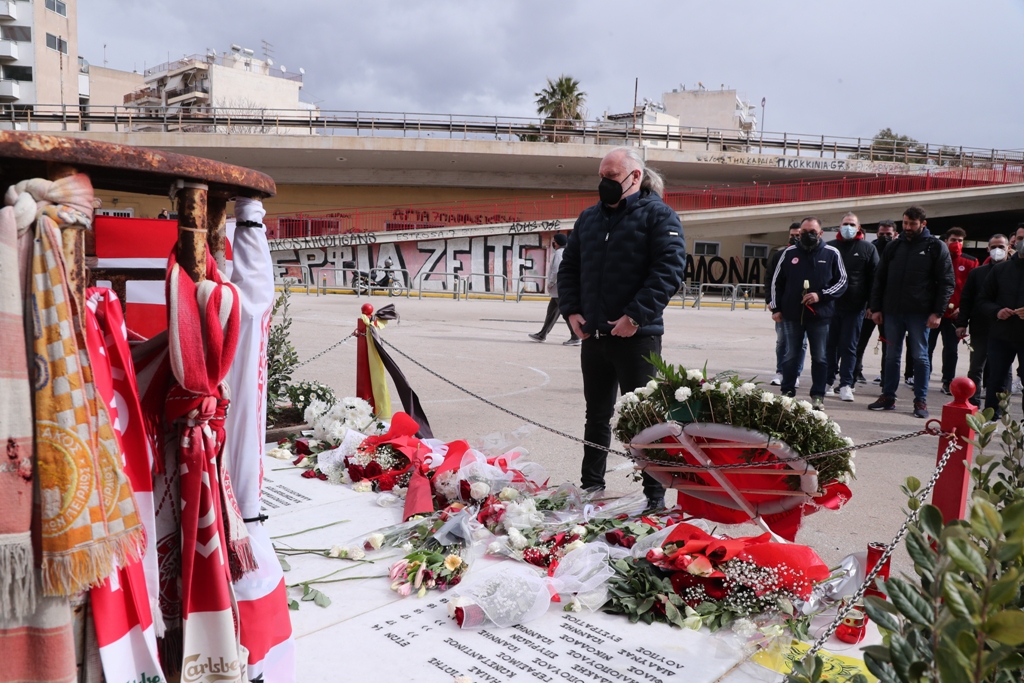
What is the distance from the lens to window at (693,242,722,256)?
35375 millimetres

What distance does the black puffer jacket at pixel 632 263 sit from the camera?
407 cm

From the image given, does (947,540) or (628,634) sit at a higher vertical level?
(947,540)

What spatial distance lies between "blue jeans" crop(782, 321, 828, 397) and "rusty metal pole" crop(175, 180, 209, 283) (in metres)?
6.46

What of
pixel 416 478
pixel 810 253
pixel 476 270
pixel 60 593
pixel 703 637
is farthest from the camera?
pixel 476 270

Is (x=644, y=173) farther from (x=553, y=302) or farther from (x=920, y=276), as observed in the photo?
(x=553, y=302)

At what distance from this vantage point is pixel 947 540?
885mm

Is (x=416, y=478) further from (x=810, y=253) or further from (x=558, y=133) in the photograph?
(x=558, y=133)

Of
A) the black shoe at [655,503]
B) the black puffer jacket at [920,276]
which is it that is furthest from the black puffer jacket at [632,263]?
the black puffer jacket at [920,276]

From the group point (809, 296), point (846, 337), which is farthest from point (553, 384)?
point (846, 337)

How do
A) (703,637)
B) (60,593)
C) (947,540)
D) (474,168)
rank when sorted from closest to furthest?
(947,540) → (60,593) → (703,637) → (474,168)

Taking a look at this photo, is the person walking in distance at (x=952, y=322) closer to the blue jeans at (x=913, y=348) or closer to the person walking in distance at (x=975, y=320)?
the person walking in distance at (x=975, y=320)

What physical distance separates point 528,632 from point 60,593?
1.67 m

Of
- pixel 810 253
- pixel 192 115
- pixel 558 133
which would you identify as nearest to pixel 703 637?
pixel 810 253

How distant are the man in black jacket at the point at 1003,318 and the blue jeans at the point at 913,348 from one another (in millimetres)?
531
